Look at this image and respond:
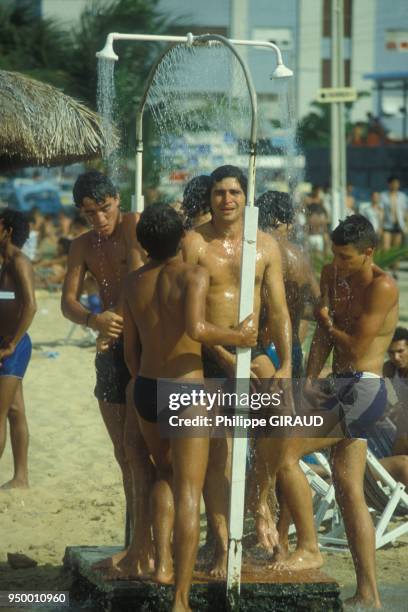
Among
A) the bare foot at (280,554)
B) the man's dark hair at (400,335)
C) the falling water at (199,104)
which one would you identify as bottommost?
the bare foot at (280,554)

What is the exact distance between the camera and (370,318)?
521 cm

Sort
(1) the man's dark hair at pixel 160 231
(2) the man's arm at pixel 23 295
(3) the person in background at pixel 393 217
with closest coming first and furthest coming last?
(1) the man's dark hair at pixel 160 231 → (2) the man's arm at pixel 23 295 → (3) the person in background at pixel 393 217

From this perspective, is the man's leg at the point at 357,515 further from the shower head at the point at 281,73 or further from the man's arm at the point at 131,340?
the shower head at the point at 281,73

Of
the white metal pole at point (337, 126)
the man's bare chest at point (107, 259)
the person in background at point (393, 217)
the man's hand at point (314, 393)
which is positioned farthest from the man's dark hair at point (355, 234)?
the person in background at point (393, 217)

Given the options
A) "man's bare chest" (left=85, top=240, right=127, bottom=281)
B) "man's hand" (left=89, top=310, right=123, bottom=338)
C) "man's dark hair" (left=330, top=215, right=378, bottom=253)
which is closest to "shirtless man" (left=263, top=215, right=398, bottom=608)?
"man's dark hair" (left=330, top=215, right=378, bottom=253)

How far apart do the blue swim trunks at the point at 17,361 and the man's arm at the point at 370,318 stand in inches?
100

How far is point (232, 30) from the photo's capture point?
132 feet

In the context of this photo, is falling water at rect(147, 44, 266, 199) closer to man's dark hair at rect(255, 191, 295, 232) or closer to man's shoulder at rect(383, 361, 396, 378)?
man's dark hair at rect(255, 191, 295, 232)

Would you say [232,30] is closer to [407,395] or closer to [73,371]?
[73,371]

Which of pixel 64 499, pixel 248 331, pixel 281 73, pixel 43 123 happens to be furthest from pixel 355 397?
pixel 64 499

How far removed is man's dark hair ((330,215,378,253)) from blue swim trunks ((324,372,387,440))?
61 centimetres

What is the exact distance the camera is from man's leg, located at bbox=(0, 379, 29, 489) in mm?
7273

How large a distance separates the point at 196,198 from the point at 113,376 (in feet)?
3.31

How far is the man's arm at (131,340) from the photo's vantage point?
4875 mm
